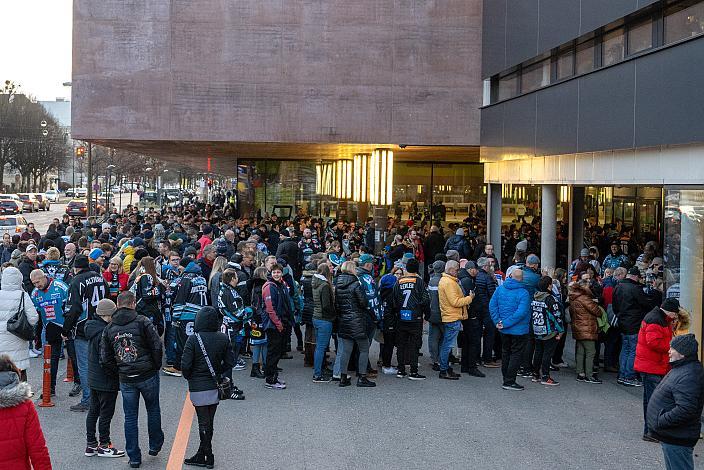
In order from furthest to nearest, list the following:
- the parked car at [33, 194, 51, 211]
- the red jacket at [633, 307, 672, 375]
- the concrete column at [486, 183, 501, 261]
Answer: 1. the parked car at [33, 194, 51, 211]
2. the concrete column at [486, 183, 501, 261]
3. the red jacket at [633, 307, 672, 375]

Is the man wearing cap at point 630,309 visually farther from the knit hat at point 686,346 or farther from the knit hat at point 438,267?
the knit hat at point 686,346

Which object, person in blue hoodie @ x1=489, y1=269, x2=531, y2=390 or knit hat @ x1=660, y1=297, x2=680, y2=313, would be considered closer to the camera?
knit hat @ x1=660, y1=297, x2=680, y2=313

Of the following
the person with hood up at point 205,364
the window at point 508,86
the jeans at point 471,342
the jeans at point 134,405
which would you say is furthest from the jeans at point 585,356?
the window at point 508,86

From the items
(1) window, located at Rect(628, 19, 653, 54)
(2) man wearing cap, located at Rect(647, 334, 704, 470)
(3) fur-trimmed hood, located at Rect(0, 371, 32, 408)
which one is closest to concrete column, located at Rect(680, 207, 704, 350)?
(1) window, located at Rect(628, 19, 653, 54)

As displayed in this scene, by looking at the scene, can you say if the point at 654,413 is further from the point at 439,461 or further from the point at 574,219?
the point at 574,219

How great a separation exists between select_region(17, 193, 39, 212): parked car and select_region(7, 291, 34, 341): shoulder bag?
7148 centimetres

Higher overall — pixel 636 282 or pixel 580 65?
pixel 580 65

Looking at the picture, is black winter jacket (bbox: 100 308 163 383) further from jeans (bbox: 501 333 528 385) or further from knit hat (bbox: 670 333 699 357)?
jeans (bbox: 501 333 528 385)

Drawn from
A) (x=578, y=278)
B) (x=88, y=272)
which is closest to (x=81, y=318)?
(x=88, y=272)

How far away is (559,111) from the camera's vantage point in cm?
1861

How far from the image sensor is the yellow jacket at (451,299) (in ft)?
41.5

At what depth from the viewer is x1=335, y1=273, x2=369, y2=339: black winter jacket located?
12086mm

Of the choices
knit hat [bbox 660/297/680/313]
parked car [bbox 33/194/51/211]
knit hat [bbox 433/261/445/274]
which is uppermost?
parked car [bbox 33/194/51/211]

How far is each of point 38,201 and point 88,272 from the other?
74.3 metres
